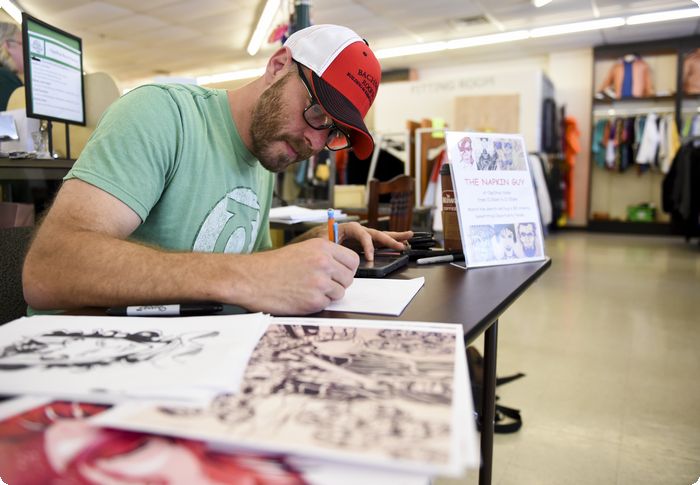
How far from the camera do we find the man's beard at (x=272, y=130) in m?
1.07

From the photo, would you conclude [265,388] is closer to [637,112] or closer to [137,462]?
[137,462]

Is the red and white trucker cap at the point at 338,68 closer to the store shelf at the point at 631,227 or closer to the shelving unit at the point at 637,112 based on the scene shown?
the shelving unit at the point at 637,112

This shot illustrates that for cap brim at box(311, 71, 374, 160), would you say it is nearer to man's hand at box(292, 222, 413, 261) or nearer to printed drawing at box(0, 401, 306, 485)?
man's hand at box(292, 222, 413, 261)

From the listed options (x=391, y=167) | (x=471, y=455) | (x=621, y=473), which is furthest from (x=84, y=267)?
(x=391, y=167)

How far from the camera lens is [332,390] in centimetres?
43

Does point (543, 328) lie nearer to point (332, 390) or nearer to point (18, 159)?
point (18, 159)

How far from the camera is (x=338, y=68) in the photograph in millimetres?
995

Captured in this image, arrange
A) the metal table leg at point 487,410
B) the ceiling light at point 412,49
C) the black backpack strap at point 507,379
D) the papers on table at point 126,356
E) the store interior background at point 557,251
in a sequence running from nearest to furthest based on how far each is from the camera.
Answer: the papers on table at point 126,356
the metal table leg at point 487,410
the store interior background at point 557,251
the black backpack strap at point 507,379
the ceiling light at point 412,49

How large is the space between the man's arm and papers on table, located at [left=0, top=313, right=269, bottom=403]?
49 millimetres

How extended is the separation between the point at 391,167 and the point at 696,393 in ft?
11.6

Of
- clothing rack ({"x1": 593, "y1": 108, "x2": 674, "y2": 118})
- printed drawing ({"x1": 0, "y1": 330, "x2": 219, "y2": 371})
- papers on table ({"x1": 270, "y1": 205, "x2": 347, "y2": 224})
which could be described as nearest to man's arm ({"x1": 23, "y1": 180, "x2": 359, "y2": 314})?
printed drawing ({"x1": 0, "y1": 330, "x2": 219, "y2": 371})

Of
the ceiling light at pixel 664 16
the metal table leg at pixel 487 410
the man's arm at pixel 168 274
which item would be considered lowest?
the metal table leg at pixel 487 410

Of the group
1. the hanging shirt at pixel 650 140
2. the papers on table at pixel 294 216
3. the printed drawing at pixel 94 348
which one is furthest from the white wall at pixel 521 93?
the printed drawing at pixel 94 348

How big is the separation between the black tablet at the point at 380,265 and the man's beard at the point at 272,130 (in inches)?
10.6
